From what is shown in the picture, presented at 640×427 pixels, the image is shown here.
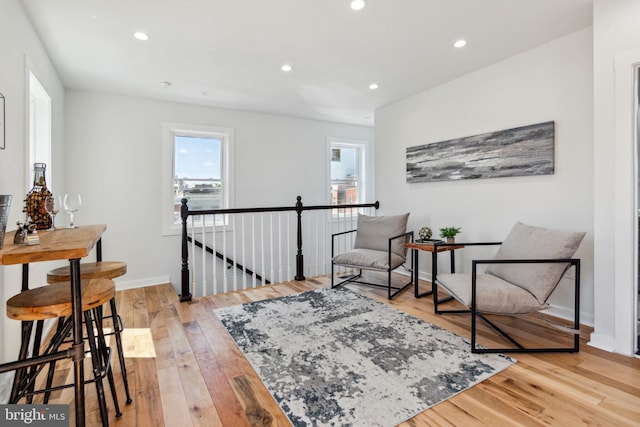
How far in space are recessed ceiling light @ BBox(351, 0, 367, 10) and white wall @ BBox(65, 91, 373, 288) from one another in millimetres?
3069

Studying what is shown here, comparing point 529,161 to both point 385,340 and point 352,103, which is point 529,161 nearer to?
point 385,340

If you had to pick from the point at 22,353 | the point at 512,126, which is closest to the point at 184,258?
the point at 22,353

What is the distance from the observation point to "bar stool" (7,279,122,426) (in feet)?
4.17

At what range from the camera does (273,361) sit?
2.21 meters

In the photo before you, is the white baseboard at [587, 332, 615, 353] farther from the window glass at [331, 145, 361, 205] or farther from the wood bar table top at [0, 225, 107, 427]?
the window glass at [331, 145, 361, 205]

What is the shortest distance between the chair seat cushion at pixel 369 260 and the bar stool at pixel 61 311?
2544mm

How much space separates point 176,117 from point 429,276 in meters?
4.13

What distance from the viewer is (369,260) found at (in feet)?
11.9

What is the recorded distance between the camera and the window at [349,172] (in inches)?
238

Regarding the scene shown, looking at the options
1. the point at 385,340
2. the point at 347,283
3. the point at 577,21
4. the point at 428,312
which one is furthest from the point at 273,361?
the point at 577,21

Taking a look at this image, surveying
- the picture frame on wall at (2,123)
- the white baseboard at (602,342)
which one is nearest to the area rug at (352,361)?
the white baseboard at (602,342)

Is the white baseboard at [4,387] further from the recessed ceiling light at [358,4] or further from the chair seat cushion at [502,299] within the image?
the recessed ceiling light at [358,4]

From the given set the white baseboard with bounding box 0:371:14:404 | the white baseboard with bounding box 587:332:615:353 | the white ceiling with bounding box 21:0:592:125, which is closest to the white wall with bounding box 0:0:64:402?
the white baseboard with bounding box 0:371:14:404

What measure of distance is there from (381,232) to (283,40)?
2423 millimetres
